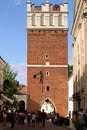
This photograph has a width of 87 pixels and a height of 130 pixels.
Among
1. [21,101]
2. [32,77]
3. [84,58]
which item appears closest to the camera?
[84,58]

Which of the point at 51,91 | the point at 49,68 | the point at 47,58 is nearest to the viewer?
the point at 51,91

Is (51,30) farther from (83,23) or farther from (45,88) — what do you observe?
(83,23)

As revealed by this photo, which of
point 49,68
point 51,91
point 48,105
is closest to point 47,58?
point 49,68

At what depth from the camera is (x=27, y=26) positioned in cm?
8325

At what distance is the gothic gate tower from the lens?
80812 millimetres

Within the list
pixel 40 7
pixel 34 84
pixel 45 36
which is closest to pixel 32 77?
pixel 34 84

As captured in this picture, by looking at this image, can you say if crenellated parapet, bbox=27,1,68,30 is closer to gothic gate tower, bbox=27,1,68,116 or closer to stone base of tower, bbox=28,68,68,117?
gothic gate tower, bbox=27,1,68,116

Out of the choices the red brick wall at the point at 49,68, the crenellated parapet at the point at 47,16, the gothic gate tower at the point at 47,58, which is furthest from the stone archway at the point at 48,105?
the crenellated parapet at the point at 47,16

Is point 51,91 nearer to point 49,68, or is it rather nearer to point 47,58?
point 49,68

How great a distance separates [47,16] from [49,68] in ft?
32.7

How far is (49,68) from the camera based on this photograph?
81.9 meters

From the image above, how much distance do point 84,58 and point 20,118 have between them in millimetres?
13628

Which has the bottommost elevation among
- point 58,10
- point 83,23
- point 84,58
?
point 84,58

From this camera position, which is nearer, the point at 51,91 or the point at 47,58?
the point at 51,91
